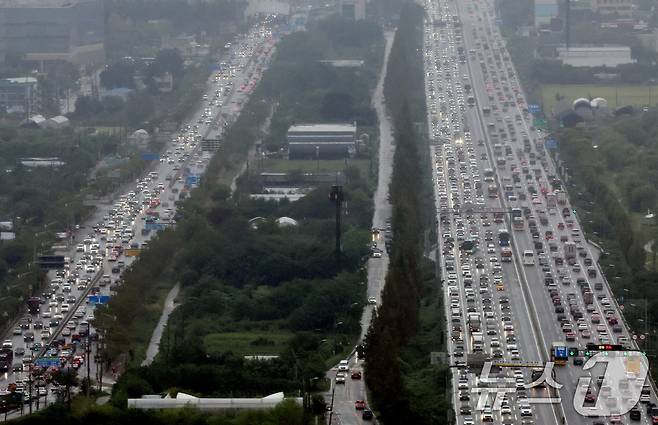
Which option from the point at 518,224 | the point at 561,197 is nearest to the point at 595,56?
the point at 561,197

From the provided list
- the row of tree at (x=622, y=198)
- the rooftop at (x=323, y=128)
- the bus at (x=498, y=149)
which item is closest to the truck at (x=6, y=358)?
the row of tree at (x=622, y=198)

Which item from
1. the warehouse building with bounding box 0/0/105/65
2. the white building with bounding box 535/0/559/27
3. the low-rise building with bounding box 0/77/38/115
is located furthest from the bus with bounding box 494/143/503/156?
the warehouse building with bounding box 0/0/105/65

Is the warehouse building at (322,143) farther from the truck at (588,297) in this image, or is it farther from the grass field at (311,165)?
the truck at (588,297)

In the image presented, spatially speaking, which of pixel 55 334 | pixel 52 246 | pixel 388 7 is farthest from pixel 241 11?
pixel 55 334

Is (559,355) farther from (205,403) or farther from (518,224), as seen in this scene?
(518,224)

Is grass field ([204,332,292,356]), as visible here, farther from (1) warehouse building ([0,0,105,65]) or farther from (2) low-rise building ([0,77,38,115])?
(1) warehouse building ([0,0,105,65])

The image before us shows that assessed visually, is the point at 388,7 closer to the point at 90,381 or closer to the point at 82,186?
the point at 82,186
